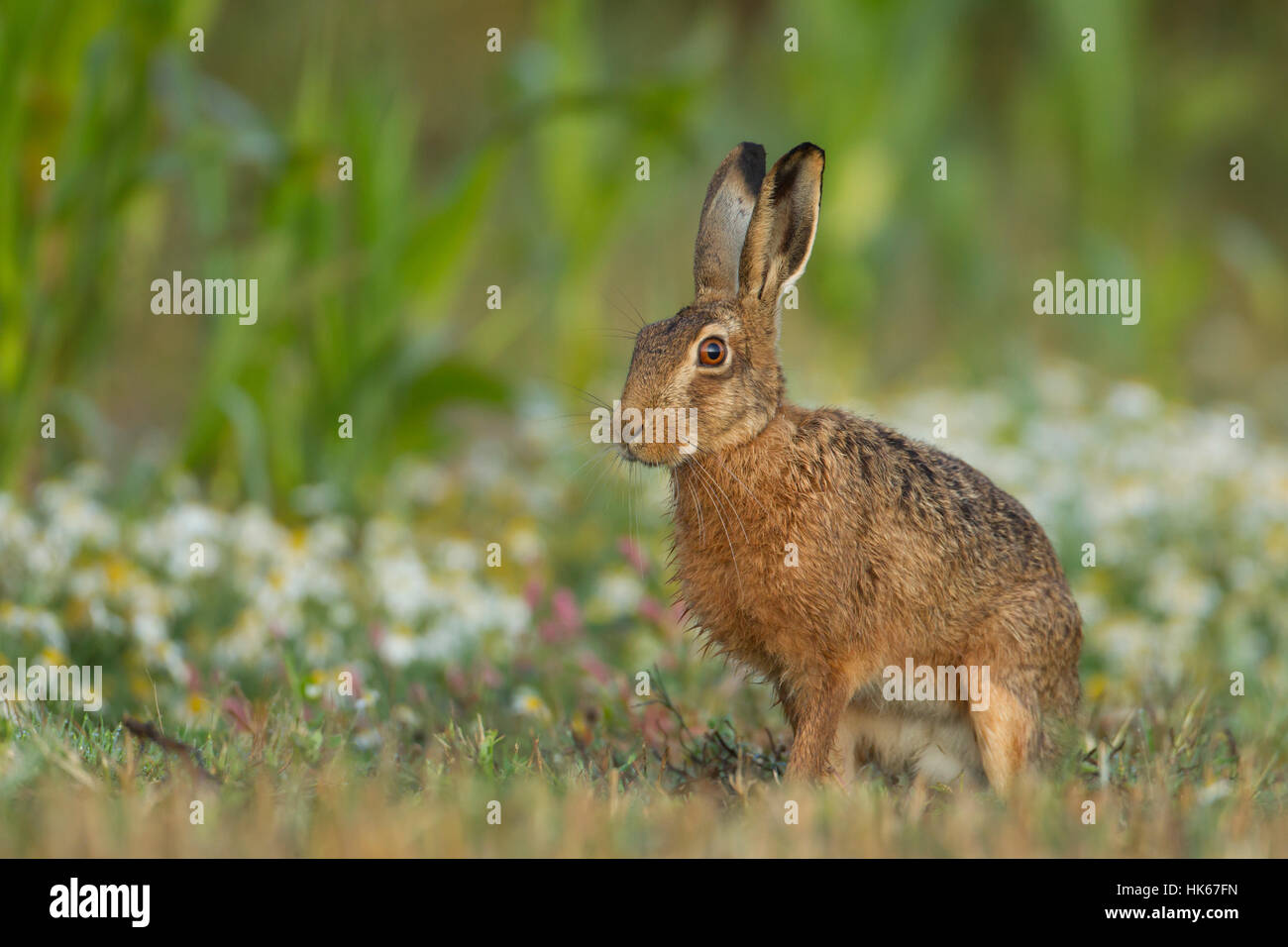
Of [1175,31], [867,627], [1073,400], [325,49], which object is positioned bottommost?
[867,627]

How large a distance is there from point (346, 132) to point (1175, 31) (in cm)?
1059

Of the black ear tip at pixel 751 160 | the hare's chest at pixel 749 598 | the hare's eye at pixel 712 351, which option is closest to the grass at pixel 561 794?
the hare's chest at pixel 749 598

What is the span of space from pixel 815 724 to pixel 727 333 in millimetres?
1109

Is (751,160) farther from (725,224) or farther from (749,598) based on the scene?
(749,598)

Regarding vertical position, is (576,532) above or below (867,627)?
above

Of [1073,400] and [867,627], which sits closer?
[867,627]

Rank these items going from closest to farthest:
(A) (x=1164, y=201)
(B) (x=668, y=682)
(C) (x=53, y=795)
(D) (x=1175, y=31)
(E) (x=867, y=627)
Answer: (C) (x=53, y=795)
(E) (x=867, y=627)
(B) (x=668, y=682)
(A) (x=1164, y=201)
(D) (x=1175, y=31)

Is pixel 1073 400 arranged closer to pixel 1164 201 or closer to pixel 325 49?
pixel 1164 201

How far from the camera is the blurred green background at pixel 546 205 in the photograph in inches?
267

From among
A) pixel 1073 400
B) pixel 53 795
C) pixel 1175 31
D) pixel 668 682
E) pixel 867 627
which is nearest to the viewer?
pixel 53 795

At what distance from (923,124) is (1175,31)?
21.6 ft

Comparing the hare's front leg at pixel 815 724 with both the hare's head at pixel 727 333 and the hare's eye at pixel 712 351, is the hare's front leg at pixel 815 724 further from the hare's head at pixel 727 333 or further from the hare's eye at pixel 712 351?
the hare's eye at pixel 712 351

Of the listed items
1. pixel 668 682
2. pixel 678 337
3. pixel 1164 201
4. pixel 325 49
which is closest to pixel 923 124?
pixel 1164 201

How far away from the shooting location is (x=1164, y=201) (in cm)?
1053
